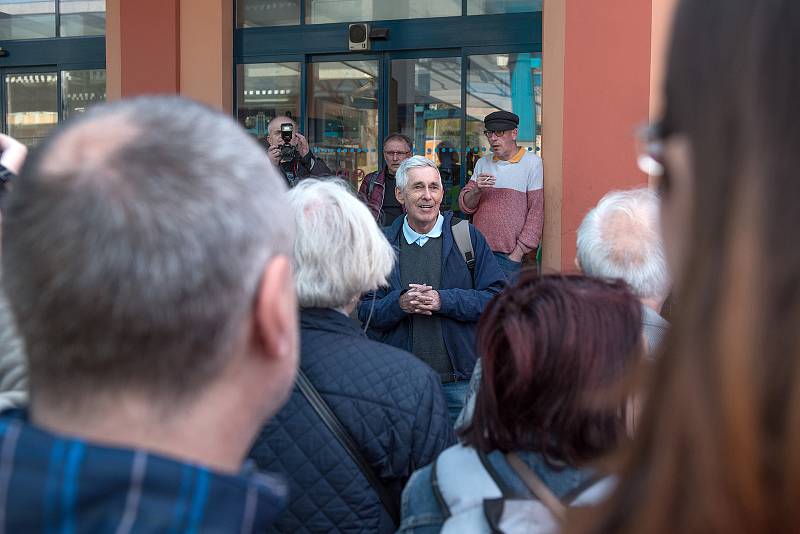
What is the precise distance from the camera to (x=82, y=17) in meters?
7.98

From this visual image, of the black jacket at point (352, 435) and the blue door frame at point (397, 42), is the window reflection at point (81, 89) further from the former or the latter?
the black jacket at point (352, 435)

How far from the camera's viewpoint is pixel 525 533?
1.42 meters

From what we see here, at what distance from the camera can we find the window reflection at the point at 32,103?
8258 mm

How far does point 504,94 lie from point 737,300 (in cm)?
640

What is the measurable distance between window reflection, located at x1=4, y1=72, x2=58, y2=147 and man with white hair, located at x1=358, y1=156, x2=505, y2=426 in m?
5.45

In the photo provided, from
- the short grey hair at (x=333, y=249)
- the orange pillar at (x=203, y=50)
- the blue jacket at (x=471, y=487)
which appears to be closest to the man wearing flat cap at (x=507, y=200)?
the orange pillar at (x=203, y=50)

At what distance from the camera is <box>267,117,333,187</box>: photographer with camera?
5633 millimetres

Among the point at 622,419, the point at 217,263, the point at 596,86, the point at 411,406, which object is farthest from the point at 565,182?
the point at 217,263

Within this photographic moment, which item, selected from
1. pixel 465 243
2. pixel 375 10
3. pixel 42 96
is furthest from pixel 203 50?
pixel 465 243

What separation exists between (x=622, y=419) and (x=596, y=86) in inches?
166

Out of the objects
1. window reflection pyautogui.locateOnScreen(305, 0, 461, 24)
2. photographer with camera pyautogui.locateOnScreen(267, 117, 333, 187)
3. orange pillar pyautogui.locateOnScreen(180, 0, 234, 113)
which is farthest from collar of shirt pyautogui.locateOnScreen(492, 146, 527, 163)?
orange pillar pyautogui.locateOnScreen(180, 0, 234, 113)

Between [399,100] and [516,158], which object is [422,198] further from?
[399,100]

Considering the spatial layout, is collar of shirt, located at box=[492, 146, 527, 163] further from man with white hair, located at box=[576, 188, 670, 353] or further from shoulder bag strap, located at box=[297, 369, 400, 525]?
shoulder bag strap, located at box=[297, 369, 400, 525]

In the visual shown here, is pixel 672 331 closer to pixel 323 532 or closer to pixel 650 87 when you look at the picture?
pixel 323 532
